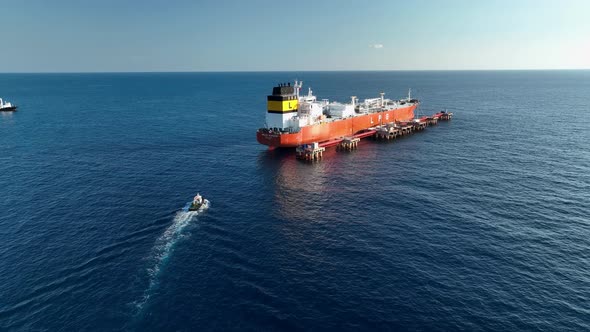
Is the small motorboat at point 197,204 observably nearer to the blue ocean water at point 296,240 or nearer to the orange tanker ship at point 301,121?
the blue ocean water at point 296,240

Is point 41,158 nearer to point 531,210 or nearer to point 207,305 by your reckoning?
→ point 207,305

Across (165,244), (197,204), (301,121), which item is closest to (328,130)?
(301,121)

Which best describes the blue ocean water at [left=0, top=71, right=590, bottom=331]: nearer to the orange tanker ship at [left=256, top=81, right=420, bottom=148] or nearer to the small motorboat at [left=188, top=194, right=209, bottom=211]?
the small motorboat at [left=188, top=194, right=209, bottom=211]

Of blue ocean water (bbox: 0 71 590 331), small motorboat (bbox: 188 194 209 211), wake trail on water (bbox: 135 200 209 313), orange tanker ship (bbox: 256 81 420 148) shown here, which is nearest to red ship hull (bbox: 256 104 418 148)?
orange tanker ship (bbox: 256 81 420 148)

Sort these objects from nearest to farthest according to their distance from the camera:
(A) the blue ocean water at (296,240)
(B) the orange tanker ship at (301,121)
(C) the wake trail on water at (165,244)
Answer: (A) the blue ocean water at (296,240), (C) the wake trail on water at (165,244), (B) the orange tanker ship at (301,121)

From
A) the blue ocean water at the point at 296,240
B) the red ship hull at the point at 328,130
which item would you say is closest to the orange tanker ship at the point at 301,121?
the red ship hull at the point at 328,130

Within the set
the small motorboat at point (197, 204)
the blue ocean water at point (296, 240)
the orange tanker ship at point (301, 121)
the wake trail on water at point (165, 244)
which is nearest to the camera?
the blue ocean water at point (296, 240)
